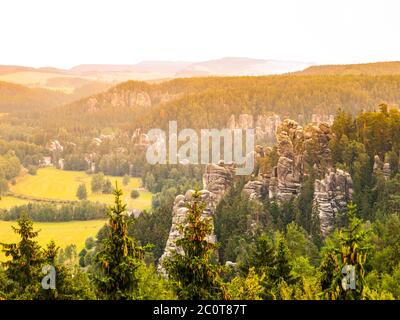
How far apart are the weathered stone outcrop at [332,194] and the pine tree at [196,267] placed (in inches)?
2315

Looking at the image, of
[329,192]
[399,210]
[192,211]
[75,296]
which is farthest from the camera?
[329,192]

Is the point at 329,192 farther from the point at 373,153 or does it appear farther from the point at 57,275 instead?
the point at 57,275

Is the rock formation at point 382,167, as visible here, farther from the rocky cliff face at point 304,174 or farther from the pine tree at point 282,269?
the pine tree at point 282,269

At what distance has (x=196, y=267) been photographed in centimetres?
2895

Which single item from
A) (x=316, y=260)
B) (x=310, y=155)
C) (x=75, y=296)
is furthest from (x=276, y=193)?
(x=75, y=296)

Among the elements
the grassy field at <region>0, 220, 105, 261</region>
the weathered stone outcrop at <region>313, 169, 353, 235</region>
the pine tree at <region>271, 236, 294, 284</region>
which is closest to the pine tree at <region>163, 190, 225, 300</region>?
the pine tree at <region>271, 236, 294, 284</region>

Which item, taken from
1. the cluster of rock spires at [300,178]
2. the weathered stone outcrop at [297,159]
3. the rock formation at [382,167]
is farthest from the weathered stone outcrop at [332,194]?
the weathered stone outcrop at [297,159]

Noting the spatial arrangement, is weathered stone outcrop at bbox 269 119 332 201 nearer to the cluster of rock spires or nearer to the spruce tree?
the cluster of rock spires

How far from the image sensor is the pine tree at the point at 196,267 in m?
28.8

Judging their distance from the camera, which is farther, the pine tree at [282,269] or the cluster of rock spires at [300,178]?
the cluster of rock spires at [300,178]

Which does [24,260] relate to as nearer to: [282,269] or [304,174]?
[282,269]
